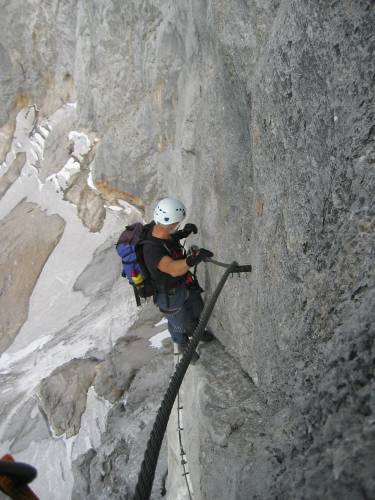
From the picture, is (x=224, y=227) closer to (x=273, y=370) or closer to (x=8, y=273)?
(x=273, y=370)

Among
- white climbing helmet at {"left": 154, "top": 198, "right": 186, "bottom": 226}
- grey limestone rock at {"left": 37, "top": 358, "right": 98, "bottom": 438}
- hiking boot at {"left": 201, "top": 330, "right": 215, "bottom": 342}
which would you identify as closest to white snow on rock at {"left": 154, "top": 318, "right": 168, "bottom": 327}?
grey limestone rock at {"left": 37, "top": 358, "right": 98, "bottom": 438}

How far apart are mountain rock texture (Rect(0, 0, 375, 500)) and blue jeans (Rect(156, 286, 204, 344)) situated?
1.46 feet

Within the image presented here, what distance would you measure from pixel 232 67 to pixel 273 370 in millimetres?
3071

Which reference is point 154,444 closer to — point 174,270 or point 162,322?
point 174,270

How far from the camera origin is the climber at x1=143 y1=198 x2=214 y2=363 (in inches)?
183

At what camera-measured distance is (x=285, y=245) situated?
2.85 m

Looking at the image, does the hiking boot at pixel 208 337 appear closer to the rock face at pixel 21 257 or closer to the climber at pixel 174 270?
the climber at pixel 174 270

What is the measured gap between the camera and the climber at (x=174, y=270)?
15.3ft

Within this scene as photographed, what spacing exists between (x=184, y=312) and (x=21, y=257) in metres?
13.7

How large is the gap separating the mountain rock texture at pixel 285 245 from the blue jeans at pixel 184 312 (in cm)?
45

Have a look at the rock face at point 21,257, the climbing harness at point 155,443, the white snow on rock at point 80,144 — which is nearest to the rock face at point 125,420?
the climbing harness at point 155,443

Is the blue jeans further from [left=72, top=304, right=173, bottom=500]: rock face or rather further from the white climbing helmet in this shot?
[left=72, top=304, right=173, bottom=500]: rock face

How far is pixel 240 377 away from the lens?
4.04 meters

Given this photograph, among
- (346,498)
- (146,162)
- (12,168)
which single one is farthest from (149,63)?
(12,168)
